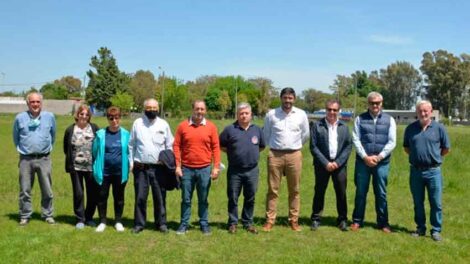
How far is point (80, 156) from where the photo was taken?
7.38 m

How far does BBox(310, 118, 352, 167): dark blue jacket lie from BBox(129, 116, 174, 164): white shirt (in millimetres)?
2277

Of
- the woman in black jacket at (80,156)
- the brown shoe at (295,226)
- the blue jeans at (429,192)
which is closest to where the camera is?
the blue jeans at (429,192)

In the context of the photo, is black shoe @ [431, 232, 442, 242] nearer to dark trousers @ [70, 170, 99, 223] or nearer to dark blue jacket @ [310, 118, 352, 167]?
dark blue jacket @ [310, 118, 352, 167]

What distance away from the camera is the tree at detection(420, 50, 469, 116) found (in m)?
93.1

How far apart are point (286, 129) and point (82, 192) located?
3328mm

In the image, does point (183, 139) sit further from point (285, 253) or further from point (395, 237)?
point (395, 237)

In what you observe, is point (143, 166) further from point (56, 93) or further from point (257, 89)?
point (56, 93)

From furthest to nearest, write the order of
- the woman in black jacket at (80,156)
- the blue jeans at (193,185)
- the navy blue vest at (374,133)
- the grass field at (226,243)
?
the navy blue vest at (374,133), the woman in black jacket at (80,156), the blue jeans at (193,185), the grass field at (226,243)

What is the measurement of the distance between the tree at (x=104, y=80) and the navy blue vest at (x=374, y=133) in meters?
70.8

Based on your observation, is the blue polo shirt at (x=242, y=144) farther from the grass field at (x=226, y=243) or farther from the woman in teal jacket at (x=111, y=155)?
the woman in teal jacket at (x=111, y=155)

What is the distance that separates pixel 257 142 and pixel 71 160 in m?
2.88

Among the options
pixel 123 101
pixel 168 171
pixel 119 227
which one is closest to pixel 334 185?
pixel 168 171

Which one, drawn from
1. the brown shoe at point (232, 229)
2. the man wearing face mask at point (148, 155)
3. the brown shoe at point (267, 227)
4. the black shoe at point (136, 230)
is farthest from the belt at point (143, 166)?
the brown shoe at point (267, 227)

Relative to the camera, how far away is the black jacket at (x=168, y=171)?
23.2ft
